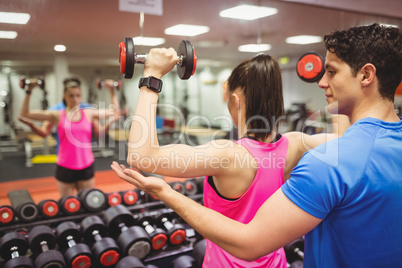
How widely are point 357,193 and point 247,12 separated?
11.5 feet

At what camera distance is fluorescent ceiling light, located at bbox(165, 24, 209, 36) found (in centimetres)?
374

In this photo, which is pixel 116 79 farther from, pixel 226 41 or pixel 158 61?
pixel 158 61

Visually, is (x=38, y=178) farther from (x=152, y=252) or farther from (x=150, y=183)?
(x=150, y=183)

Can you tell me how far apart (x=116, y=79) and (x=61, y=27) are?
0.73 m

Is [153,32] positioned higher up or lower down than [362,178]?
higher up

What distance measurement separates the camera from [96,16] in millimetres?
3090

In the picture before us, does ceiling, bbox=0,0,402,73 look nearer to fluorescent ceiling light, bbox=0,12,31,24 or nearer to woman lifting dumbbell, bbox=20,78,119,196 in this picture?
fluorescent ceiling light, bbox=0,12,31,24

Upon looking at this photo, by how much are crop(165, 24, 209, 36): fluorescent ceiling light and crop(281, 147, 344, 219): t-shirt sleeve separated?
10.9 feet

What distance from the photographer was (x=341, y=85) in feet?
2.89

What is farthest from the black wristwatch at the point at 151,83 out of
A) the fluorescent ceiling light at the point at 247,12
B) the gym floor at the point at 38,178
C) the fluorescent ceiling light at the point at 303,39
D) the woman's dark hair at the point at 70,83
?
the fluorescent ceiling light at the point at 303,39

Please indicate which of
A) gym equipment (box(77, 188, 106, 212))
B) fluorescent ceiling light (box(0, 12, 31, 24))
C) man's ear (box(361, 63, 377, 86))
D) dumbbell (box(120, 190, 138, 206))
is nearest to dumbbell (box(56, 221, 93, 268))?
gym equipment (box(77, 188, 106, 212))

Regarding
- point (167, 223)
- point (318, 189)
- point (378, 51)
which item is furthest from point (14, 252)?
point (378, 51)

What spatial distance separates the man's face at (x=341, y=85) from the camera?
86cm

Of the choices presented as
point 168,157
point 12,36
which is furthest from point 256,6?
point 168,157
